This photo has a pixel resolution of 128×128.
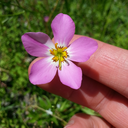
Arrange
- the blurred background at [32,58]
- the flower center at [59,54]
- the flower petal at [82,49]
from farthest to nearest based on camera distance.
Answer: the blurred background at [32,58] < the flower center at [59,54] < the flower petal at [82,49]

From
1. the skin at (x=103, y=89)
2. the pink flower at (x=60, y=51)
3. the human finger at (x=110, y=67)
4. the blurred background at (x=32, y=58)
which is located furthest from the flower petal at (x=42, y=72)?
the blurred background at (x=32, y=58)

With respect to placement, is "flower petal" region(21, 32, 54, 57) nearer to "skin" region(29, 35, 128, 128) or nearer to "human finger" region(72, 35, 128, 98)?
"skin" region(29, 35, 128, 128)

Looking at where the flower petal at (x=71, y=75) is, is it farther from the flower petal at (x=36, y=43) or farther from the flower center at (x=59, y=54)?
the flower petal at (x=36, y=43)

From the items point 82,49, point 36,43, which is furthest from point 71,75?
point 36,43

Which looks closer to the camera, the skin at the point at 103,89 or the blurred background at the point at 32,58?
the skin at the point at 103,89

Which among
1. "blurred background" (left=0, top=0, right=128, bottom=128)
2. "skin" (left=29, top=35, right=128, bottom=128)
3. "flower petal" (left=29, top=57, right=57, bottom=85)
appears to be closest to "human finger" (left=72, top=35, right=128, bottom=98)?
"skin" (left=29, top=35, right=128, bottom=128)

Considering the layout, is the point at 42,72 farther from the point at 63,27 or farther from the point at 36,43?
the point at 63,27

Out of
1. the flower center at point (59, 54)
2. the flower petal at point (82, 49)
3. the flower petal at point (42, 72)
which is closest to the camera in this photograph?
the flower petal at point (82, 49)

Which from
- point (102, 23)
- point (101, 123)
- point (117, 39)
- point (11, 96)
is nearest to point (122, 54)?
point (101, 123)

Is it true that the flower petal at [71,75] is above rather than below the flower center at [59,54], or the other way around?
below
